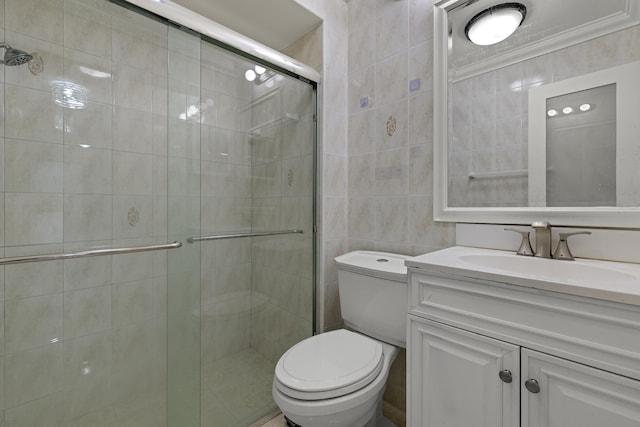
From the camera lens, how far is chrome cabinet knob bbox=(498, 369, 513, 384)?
2.47 ft

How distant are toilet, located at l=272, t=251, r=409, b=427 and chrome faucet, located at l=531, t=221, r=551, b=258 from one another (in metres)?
0.49

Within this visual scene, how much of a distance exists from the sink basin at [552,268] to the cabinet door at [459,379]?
0.82 feet

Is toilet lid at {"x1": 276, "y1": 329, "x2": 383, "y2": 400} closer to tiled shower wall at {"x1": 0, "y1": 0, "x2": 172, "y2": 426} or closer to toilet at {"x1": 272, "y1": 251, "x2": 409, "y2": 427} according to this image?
toilet at {"x1": 272, "y1": 251, "x2": 409, "y2": 427}

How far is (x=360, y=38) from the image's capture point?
1668 mm

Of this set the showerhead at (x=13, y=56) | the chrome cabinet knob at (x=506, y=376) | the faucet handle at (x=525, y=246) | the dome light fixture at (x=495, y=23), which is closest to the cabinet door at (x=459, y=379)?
the chrome cabinet knob at (x=506, y=376)

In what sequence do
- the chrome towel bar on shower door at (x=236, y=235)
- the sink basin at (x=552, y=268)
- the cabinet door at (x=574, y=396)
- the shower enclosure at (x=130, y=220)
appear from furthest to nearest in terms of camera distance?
1. the chrome towel bar on shower door at (x=236, y=235)
2. the shower enclosure at (x=130, y=220)
3. the sink basin at (x=552, y=268)
4. the cabinet door at (x=574, y=396)

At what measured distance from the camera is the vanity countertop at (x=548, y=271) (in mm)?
634

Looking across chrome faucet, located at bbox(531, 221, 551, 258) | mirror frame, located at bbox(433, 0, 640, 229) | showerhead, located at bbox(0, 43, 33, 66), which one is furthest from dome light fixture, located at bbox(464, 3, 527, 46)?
showerhead, located at bbox(0, 43, 33, 66)

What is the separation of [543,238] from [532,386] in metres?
0.53

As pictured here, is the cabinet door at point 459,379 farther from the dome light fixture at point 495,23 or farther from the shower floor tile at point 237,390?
the dome light fixture at point 495,23

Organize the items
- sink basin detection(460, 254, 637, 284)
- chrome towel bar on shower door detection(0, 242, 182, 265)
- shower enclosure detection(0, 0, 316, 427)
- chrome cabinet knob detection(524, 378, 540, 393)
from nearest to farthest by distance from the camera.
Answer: chrome cabinet knob detection(524, 378, 540, 393)
sink basin detection(460, 254, 637, 284)
chrome towel bar on shower door detection(0, 242, 182, 265)
shower enclosure detection(0, 0, 316, 427)

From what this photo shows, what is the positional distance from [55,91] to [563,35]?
1947mm

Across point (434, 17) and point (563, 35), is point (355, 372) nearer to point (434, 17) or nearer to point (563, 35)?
point (563, 35)

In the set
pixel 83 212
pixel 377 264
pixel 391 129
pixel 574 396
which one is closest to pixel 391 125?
pixel 391 129
